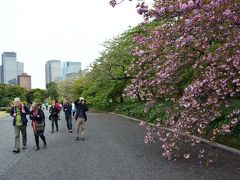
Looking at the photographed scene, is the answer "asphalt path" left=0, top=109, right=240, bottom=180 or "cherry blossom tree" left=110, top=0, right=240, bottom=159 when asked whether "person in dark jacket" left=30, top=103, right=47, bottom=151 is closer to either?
"asphalt path" left=0, top=109, right=240, bottom=180

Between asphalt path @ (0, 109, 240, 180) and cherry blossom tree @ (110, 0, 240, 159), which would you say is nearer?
cherry blossom tree @ (110, 0, 240, 159)

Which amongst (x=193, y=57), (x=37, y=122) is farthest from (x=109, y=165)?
(x=37, y=122)

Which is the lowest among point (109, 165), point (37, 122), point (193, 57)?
point (109, 165)

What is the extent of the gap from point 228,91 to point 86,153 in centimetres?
530

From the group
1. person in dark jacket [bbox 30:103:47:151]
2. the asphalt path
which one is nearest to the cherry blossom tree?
the asphalt path

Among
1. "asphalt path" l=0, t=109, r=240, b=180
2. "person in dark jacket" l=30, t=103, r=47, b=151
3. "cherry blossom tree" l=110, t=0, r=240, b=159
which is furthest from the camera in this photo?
"person in dark jacket" l=30, t=103, r=47, b=151

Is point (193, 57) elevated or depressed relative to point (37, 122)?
elevated

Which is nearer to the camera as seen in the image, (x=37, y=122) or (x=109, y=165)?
(x=109, y=165)

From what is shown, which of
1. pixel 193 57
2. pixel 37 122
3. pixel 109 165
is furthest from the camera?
pixel 37 122

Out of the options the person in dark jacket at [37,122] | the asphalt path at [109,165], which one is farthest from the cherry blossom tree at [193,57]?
the person in dark jacket at [37,122]

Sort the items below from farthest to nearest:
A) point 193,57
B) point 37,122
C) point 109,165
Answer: point 37,122 < point 193,57 < point 109,165

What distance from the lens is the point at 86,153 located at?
1216cm

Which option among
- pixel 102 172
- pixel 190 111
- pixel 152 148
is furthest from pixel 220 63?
pixel 152 148

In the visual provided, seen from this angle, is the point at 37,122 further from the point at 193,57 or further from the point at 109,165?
the point at 193,57
